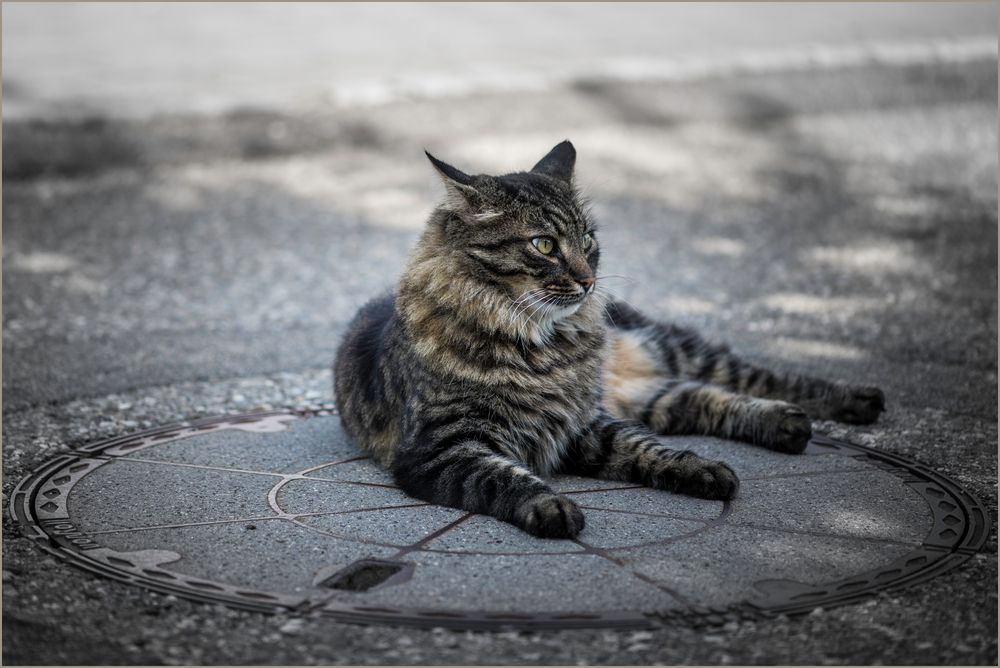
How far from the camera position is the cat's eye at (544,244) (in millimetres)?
4176

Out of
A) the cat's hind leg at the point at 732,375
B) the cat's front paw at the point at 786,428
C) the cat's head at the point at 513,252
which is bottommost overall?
the cat's front paw at the point at 786,428

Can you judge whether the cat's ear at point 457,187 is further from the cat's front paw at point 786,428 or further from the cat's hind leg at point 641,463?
the cat's front paw at point 786,428

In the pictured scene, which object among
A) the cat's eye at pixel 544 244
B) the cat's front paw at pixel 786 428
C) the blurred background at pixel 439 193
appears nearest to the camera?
the cat's eye at pixel 544 244

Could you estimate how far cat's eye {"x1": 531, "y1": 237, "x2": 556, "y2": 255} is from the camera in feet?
13.7

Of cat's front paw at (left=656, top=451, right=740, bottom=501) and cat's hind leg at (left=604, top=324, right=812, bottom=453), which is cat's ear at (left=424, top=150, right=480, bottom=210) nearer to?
cat's hind leg at (left=604, top=324, right=812, bottom=453)

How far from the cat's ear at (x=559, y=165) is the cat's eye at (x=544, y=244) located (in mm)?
449

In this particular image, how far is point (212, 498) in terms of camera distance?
415 centimetres

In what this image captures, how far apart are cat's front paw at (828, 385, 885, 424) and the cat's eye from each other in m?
1.61

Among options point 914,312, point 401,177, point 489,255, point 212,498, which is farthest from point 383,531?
point 401,177

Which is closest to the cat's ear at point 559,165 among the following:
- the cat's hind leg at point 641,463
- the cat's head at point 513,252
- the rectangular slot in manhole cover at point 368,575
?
the cat's head at point 513,252

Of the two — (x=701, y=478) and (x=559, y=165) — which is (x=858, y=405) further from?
(x=559, y=165)

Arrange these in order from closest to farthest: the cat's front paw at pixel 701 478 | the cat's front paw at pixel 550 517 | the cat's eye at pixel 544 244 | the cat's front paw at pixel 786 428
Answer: the cat's front paw at pixel 550 517 < the cat's front paw at pixel 701 478 < the cat's eye at pixel 544 244 < the cat's front paw at pixel 786 428

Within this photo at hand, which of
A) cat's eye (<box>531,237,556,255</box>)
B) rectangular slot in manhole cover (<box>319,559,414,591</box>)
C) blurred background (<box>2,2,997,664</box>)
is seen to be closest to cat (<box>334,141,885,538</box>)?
cat's eye (<box>531,237,556,255</box>)

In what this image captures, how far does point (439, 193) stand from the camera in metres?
4.89
